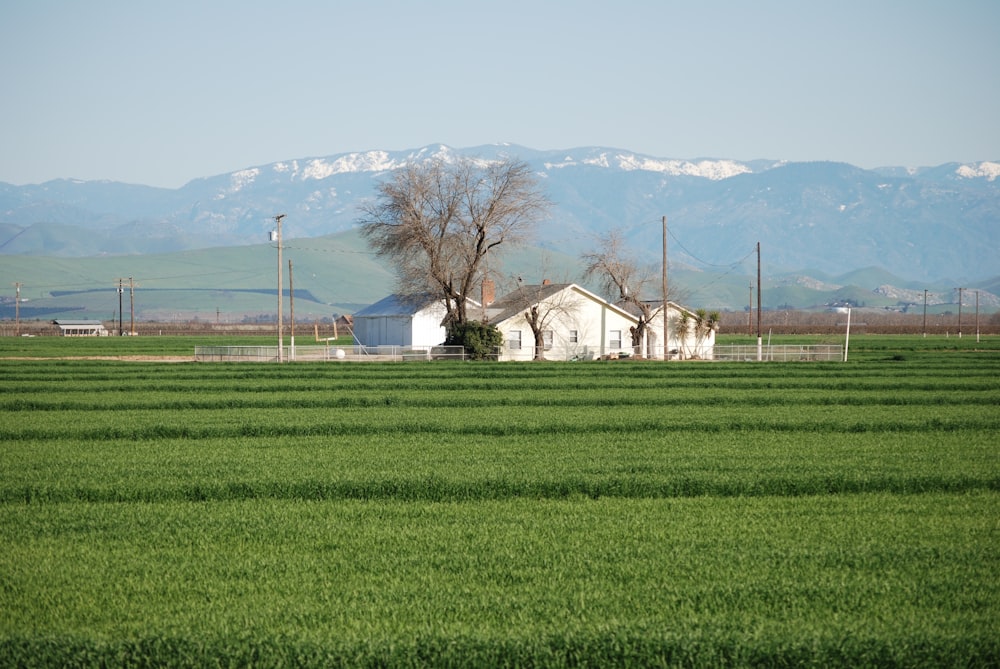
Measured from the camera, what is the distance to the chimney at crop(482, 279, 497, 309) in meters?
77.3

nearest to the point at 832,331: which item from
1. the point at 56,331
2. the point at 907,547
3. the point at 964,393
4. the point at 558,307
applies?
the point at 558,307

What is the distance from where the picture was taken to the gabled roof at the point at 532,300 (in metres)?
71.2

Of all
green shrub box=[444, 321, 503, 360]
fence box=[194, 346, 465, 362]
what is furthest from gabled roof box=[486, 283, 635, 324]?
fence box=[194, 346, 465, 362]

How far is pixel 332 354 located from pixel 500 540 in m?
56.0

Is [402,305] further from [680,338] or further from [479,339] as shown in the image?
[680,338]

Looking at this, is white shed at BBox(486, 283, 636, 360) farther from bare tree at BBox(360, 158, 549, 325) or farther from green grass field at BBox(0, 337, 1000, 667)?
green grass field at BBox(0, 337, 1000, 667)

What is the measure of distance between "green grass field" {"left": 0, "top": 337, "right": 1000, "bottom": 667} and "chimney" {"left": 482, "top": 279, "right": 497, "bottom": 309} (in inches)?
1874

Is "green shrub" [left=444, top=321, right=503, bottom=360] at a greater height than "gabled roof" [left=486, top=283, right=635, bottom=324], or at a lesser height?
lesser

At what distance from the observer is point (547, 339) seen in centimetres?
7262

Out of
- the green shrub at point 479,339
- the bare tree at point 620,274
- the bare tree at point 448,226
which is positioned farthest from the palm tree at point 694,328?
the green shrub at point 479,339

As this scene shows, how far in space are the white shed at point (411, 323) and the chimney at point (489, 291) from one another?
3.22m

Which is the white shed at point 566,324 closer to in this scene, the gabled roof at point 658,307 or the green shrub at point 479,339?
the green shrub at point 479,339

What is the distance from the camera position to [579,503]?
16.8 meters

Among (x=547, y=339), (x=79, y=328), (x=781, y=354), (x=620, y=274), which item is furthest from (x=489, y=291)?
(x=79, y=328)
